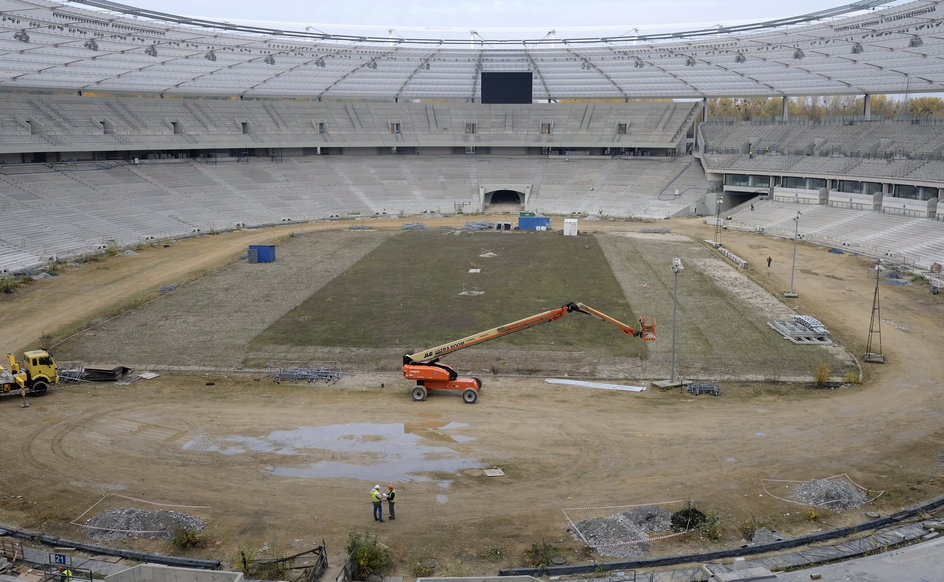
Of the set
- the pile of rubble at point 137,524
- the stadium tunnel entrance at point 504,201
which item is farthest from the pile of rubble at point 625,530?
the stadium tunnel entrance at point 504,201

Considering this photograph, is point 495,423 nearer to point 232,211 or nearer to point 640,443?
point 640,443

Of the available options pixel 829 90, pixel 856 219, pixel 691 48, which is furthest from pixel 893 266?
pixel 691 48

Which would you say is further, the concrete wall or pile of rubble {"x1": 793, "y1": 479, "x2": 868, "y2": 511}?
pile of rubble {"x1": 793, "y1": 479, "x2": 868, "y2": 511}

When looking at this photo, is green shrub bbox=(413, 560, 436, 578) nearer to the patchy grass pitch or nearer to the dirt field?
the dirt field

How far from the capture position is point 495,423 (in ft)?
74.2

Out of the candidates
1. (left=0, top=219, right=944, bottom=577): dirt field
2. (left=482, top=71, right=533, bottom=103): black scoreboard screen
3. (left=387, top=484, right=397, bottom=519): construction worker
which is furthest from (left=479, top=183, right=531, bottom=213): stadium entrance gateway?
(left=387, top=484, right=397, bottom=519): construction worker

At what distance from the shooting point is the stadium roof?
63.8 meters

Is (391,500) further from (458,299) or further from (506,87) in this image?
(506,87)

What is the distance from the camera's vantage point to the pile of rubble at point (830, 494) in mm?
17250

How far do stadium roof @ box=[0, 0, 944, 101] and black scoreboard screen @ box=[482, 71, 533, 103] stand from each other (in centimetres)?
432

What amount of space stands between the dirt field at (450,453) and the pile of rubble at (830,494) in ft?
1.24

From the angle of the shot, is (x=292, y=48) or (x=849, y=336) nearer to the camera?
(x=849, y=336)

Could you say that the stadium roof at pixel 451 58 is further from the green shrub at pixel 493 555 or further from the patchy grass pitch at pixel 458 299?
the green shrub at pixel 493 555

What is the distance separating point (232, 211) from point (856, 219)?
172ft
